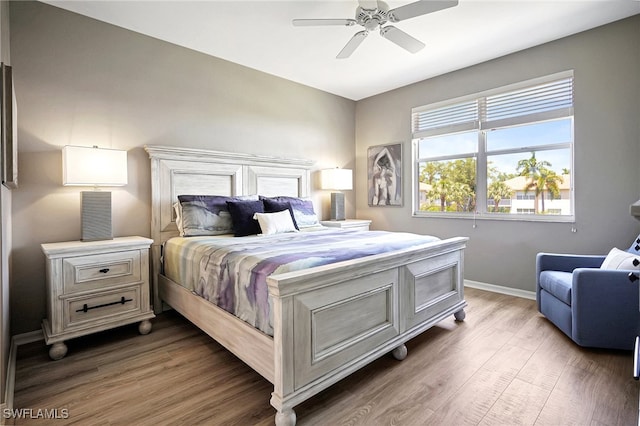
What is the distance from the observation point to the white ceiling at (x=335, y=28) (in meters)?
2.67

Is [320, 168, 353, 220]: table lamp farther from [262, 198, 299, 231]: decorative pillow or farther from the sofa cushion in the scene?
the sofa cushion

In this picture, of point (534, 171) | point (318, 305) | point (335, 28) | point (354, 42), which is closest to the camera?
point (318, 305)

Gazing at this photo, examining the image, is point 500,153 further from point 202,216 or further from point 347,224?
point 202,216

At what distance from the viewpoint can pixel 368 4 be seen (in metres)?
2.36

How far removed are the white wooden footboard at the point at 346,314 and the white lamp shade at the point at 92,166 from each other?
78.1 inches

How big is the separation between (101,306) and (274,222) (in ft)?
5.00

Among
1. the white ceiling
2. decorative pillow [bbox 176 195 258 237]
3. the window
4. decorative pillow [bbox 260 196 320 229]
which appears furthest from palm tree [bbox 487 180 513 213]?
decorative pillow [bbox 176 195 258 237]

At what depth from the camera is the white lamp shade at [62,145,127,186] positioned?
2470 millimetres

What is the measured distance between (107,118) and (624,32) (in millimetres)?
4811

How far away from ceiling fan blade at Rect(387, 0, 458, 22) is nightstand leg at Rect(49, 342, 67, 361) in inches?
132

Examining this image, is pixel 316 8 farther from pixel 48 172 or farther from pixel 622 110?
pixel 622 110

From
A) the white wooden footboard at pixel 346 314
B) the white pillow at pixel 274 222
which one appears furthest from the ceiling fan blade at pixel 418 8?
the white pillow at pixel 274 222

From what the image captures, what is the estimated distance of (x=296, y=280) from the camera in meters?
1.51
